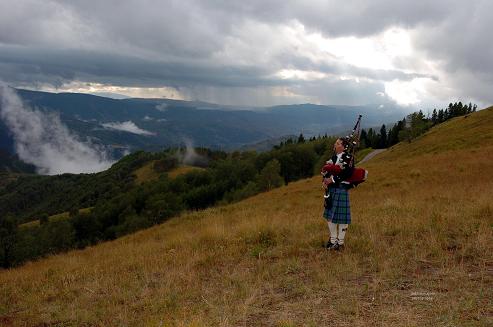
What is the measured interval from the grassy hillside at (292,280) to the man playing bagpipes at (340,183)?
568 mm

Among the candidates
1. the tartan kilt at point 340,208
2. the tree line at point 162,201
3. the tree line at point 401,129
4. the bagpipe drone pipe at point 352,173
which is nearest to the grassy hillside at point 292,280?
the tartan kilt at point 340,208

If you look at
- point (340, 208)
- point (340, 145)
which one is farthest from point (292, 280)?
point (340, 145)

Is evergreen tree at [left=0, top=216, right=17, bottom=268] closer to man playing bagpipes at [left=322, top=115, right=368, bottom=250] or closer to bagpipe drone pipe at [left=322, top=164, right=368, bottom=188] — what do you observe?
man playing bagpipes at [left=322, top=115, right=368, bottom=250]

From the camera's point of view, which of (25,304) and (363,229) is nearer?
(25,304)

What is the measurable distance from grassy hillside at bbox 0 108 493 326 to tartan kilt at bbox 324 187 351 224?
0.80 meters

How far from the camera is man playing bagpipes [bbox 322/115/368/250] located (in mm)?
10156

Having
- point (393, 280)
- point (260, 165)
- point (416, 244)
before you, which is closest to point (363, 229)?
point (416, 244)

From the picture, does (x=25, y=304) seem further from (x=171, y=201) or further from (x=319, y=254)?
(x=171, y=201)

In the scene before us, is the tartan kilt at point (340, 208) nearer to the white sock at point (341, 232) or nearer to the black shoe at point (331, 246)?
the white sock at point (341, 232)

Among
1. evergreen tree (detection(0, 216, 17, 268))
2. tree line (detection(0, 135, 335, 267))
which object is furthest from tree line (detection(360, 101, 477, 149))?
evergreen tree (detection(0, 216, 17, 268))

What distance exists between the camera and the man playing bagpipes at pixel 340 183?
10.2 metres

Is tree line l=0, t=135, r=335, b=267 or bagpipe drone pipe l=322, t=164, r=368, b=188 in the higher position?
bagpipe drone pipe l=322, t=164, r=368, b=188

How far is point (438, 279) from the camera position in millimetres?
7602

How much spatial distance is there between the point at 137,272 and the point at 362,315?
629cm
